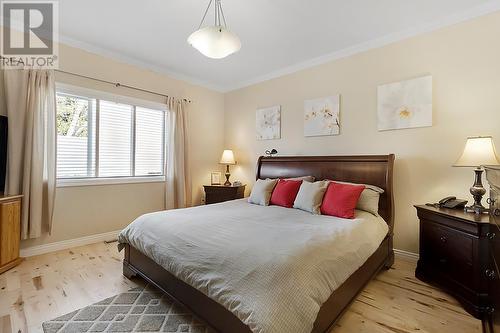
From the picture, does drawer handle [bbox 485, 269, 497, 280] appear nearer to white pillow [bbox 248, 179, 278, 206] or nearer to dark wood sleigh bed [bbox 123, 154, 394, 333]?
dark wood sleigh bed [bbox 123, 154, 394, 333]

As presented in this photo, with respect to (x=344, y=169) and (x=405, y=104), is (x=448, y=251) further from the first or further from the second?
(x=405, y=104)

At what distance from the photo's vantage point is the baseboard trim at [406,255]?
275cm

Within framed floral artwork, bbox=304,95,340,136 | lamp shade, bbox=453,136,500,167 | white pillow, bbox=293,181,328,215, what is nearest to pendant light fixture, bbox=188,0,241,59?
white pillow, bbox=293,181,328,215

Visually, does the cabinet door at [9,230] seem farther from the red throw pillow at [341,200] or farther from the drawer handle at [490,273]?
the drawer handle at [490,273]

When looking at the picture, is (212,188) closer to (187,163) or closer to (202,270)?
(187,163)

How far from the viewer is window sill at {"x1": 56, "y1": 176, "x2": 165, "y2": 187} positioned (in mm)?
3130

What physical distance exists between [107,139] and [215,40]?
2.46m

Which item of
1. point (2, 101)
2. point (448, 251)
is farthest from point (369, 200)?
point (2, 101)

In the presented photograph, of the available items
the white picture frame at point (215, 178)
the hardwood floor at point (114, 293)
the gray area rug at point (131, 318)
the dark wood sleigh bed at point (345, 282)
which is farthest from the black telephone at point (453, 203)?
the white picture frame at point (215, 178)

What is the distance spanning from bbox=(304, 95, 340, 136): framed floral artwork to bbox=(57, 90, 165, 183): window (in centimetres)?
246

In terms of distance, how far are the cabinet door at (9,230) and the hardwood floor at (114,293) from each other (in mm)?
173

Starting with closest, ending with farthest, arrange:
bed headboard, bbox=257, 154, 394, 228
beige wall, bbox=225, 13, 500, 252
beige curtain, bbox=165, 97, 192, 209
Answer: beige wall, bbox=225, 13, 500, 252 < bed headboard, bbox=257, 154, 394, 228 < beige curtain, bbox=165, 97, 192, 209

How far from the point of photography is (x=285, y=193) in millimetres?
2965

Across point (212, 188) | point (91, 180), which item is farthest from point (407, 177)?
point (91, 180)
